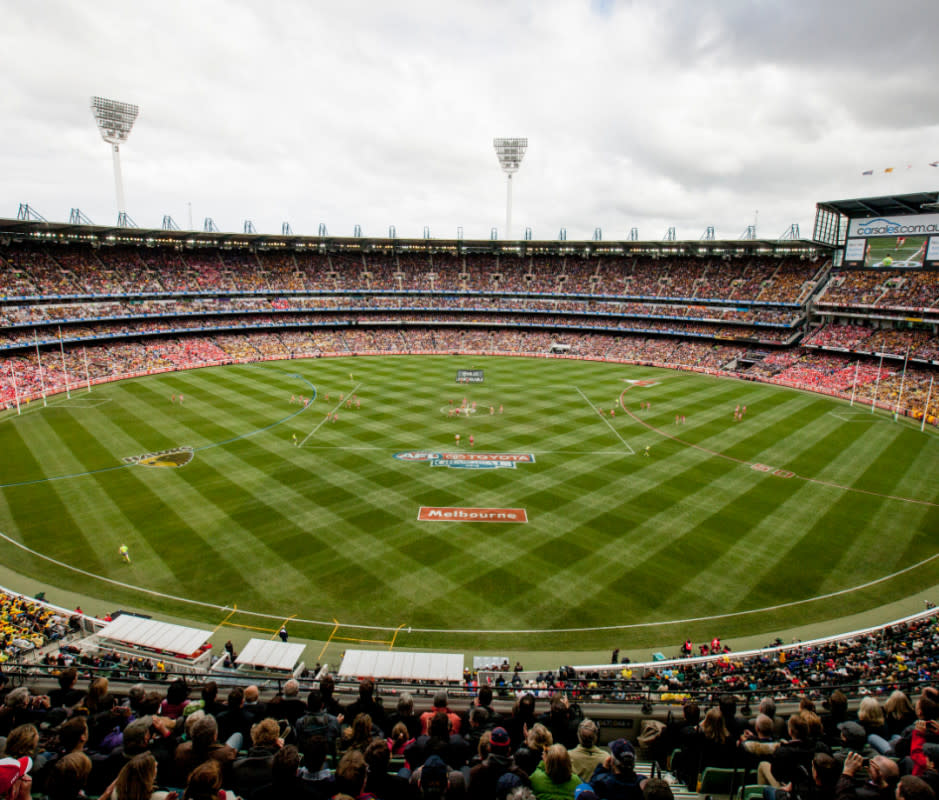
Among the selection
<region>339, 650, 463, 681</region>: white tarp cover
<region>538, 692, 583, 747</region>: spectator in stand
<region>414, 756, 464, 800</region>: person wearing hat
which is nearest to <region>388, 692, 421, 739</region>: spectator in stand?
<region>538, 692, 583, 747</region>: spectator in stand

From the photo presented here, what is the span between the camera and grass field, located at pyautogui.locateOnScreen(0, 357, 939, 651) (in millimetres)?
23922

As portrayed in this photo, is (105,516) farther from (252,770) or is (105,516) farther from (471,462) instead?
(252,770)

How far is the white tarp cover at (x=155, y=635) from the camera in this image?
1984 cm

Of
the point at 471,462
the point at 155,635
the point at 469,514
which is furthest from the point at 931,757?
the point at 471,462

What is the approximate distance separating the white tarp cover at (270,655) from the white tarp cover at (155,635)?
1842 millimetres

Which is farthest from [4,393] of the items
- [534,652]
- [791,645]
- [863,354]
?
[863,354]

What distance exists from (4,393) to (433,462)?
47462mm

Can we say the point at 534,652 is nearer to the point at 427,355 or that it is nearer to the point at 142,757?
the point at 142,757

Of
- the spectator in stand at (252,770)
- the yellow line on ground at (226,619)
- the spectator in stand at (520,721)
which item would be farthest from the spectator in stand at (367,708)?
the yellow line on ground at (226,619)

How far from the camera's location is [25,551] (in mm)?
27797

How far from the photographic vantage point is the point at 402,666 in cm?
1847

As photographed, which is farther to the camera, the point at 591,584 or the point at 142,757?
the point at 591,584

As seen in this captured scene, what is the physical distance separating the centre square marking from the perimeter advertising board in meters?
69.3

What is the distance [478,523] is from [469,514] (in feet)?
3.90
